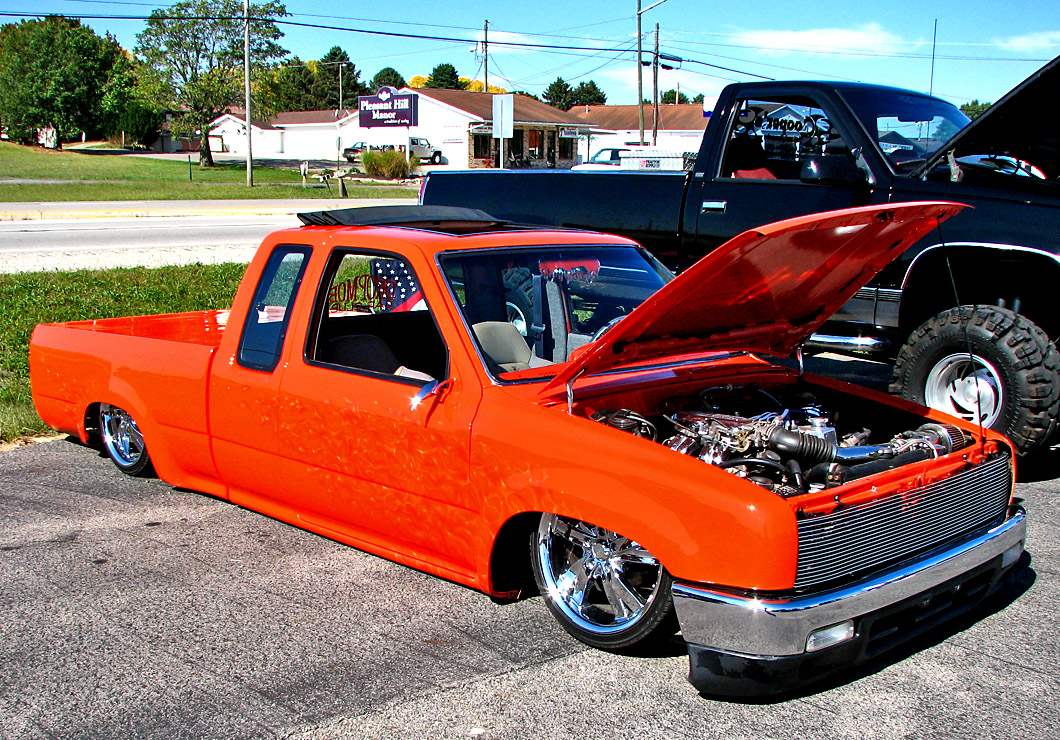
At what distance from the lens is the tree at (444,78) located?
12353 cm

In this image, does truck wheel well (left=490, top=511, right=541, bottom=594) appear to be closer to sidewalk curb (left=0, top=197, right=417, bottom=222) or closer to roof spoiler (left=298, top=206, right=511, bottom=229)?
roof spoiler (left=298, top=206, right=511, bottom=229)

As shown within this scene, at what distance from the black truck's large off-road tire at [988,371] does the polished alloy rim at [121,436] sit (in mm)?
4586

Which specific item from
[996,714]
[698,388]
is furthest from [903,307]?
[996,714]

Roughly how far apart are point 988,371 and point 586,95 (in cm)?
12946

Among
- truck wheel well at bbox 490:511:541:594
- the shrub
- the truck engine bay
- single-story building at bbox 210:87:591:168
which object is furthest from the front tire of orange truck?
single-story building at bbox 210:87:591:168

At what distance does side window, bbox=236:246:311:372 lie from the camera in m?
4.76

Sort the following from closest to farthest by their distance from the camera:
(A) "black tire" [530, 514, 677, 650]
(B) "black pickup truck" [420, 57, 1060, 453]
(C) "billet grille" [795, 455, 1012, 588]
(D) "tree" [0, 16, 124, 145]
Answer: (C) "billet grille" [795, 455, 1012, 588] → (A) "black tire" [530, 514, 677, 650] → (B) "black pickup truck" [420, 57, 1060, 453] → (D) "tree" [0, 16, 124, 145]

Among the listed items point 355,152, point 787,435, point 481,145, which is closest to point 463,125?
point 481,145

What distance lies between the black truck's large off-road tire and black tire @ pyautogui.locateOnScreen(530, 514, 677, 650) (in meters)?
2.69

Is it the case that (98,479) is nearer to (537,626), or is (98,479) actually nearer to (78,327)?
(78,327)

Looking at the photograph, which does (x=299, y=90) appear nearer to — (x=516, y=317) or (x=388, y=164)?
(x=388, y=164)

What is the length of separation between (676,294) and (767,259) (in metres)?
0.45

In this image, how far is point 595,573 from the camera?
3.72 m

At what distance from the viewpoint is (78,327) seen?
593 cm
